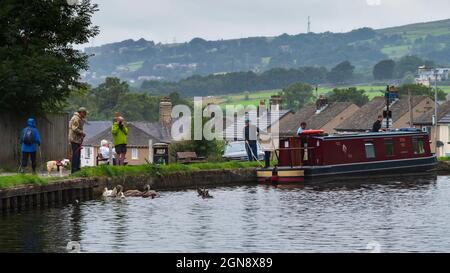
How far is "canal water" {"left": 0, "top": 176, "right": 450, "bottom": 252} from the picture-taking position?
2916 cm

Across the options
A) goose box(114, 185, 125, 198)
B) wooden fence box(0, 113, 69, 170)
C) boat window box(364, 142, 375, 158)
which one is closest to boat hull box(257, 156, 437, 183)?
boat window box(364, 142, 375, 158)

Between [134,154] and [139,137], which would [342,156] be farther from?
[139,137]

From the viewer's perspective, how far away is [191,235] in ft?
103

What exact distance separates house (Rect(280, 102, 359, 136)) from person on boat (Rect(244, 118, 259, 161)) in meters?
78.6

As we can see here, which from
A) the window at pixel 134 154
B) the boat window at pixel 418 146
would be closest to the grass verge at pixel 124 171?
the boat window at pixel 418 146

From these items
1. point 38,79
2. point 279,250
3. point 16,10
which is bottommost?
point 279,250

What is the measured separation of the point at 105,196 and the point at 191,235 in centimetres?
1180

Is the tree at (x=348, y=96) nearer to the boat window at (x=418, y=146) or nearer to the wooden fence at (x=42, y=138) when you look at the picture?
the boat window at (x=418, y=146)

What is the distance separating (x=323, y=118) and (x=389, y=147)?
81187 millimetres

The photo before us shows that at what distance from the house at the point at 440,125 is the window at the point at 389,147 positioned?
52494 millimetres

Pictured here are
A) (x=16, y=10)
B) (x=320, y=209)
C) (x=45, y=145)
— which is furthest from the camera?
(x=45, y=145)
